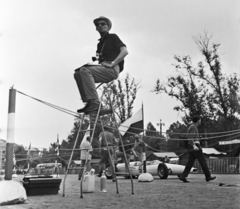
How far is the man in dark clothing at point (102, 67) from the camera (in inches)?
162

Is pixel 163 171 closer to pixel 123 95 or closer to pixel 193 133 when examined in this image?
pixel 193 133

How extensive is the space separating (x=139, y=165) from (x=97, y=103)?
7061mm

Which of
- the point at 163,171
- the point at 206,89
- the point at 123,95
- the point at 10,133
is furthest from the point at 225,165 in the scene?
the point at 10,133

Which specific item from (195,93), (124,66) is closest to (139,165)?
(195,93)

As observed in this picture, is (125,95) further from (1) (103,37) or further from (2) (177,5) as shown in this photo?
(2) (177,5)

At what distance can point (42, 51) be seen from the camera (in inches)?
143

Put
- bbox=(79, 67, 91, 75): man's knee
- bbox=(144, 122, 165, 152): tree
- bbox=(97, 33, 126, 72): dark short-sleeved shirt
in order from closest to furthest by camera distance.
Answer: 1. bbox=(79, 67, 91, 75): man's knee
2. bbox=(97, 33, 126, 72): dark short-sleeved shirt
3. bbox=(144, 122, 165, 152): tree

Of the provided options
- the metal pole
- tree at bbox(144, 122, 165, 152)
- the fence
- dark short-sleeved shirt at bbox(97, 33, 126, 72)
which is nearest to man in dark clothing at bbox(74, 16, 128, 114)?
dark short-sleeved shirt at bbox(97, 33, 126, 72)

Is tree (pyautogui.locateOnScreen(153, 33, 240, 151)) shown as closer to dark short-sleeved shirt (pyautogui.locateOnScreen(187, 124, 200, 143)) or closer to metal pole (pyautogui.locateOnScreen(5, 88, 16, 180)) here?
dark short-sleeved shirt (pyautogui.locateOnScreen(187, 124, 200, 143))

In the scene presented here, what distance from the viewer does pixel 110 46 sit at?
4.32 m

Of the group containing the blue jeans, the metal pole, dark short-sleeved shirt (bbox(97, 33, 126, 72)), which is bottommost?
the metal pole

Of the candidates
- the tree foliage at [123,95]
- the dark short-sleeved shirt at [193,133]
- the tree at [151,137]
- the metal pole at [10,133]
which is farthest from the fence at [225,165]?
the metal pole at [10,133]

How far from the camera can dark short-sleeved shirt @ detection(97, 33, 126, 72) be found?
428 cm

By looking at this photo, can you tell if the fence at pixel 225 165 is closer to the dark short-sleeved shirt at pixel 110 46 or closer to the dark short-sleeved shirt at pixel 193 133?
the dark short-sleeved shirt at pixel 193 133
